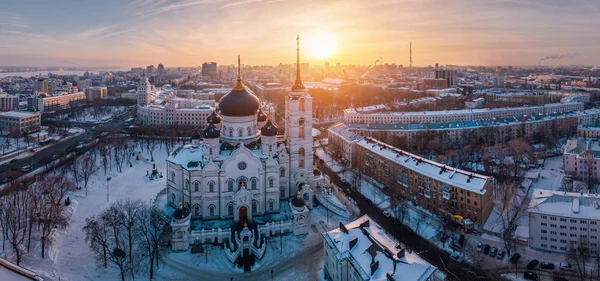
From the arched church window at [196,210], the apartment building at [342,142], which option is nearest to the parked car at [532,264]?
the arched church window at [196,210]

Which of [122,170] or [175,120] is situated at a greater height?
[175,120]

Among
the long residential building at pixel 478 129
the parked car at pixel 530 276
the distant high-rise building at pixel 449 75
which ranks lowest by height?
the parked car at pixel 530 276

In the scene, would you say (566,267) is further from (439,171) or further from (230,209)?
(230,209)

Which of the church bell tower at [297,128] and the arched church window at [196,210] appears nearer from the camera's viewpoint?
the arched church window at [196,210]

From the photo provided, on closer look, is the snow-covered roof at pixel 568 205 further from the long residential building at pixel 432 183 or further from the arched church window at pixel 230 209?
the arched church window at pixel 230 209

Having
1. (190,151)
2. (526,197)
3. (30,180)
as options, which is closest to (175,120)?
(30,180)

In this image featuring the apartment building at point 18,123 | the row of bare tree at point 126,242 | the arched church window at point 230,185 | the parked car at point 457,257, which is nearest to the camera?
the row of bare tree at point 126,242

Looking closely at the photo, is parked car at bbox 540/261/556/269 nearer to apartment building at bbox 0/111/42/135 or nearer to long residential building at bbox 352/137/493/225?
long residential building at bbox 352/137/493/225

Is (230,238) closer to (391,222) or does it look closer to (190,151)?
(190,151)
